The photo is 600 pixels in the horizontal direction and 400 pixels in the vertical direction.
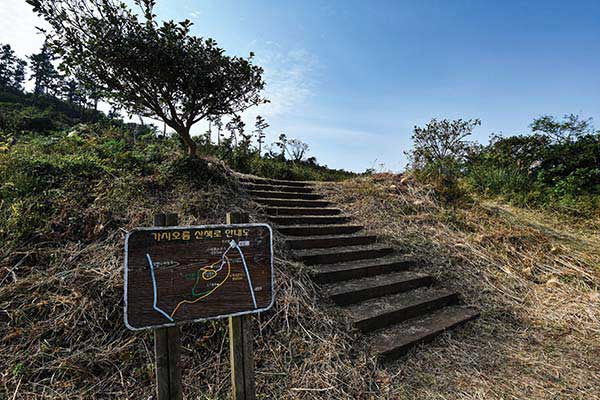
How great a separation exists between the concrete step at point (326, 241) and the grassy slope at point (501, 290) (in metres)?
0.50

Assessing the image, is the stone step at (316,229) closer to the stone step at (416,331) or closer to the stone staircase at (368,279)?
the stone staircase at (368,279)

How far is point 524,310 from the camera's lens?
3.58 m

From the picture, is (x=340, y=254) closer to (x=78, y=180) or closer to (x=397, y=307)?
(x=397, y=307)

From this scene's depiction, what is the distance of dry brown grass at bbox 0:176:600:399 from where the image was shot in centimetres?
210

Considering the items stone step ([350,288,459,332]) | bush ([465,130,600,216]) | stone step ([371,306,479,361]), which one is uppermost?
bush ([465,130,600,216])

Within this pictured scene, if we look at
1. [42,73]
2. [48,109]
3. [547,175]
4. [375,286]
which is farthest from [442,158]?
[42,73]

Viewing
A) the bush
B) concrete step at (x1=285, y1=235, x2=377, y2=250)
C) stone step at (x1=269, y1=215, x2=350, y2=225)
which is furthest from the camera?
the bush

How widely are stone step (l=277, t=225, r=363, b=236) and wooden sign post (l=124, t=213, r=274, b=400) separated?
8.20 feet

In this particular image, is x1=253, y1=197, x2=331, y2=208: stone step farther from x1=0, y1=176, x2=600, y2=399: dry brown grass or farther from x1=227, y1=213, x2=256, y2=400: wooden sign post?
x1=227, y1=213, x2=256, y2=400: wooden sign post

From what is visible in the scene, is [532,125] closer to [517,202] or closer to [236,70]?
[517,202]

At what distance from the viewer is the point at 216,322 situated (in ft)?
8.32

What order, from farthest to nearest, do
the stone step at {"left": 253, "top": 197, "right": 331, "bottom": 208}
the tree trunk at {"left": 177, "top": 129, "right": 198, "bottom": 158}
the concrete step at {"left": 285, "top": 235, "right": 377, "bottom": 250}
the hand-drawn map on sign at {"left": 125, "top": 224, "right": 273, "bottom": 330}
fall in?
the stone step at {"left": 253, "top": 197, "right": 331, "bottom": 208} < the tree trunk at {"left": 177, "top": 129, "right": 198, "bottom": 158} < the concrete step at {"left": 285, "top": 235, "right": 377, "bottom": 250} < the hand-drawn map on sign at {"left": 125, "top": 224, "right": 273, "bottom": 330}

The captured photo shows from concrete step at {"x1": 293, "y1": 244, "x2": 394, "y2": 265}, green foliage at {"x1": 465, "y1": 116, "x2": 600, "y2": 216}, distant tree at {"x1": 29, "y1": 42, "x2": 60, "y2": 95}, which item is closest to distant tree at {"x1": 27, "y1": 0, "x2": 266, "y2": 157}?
concrete step at {"x1": 293, "y1": 244, "x2": 394, "y2": 265}

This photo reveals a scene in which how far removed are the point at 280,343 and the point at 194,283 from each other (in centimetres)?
132
